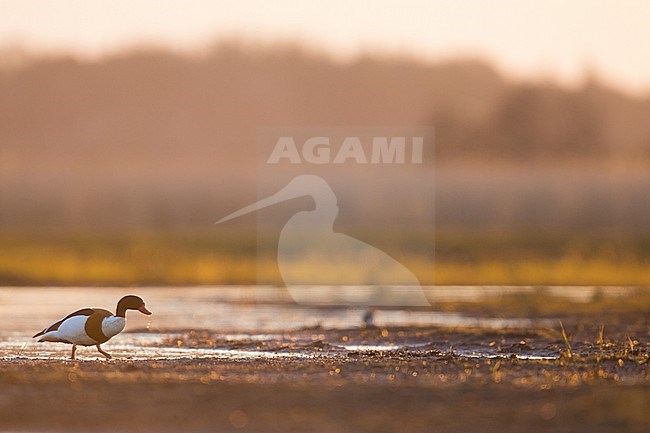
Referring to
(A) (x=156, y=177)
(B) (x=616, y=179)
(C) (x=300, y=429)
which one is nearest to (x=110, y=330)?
(C) (x=300, y=429)

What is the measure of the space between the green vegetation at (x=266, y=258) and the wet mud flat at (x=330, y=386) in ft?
48.0

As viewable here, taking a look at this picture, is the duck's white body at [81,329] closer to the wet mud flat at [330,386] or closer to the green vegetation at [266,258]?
the wet mud flat at [330,386]

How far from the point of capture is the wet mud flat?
9805 millimetres

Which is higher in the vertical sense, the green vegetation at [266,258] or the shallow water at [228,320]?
the green vegetation at [266,258]

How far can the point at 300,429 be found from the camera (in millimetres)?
9508

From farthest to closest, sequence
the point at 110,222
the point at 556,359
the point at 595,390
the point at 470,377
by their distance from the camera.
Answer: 1. the point at 110,222
2. the point at 556,359
3. the point at 470,377
4. the point at 595,390

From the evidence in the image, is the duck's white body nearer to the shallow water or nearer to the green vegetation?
the shallow water

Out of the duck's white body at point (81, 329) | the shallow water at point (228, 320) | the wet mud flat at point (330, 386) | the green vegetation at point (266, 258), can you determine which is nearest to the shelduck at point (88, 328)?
the duck's white body at point (81, 329)

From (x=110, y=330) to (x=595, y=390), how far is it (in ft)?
18.1

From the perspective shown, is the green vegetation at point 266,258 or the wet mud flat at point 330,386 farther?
the green vegetation at point 266,258

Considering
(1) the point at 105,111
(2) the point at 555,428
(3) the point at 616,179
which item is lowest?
(2) the point at 555,428

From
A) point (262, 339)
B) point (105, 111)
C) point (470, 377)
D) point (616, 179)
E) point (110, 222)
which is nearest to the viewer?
point (470, 377)

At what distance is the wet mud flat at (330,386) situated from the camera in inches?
386

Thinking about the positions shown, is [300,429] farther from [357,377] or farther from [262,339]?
[262,339]
